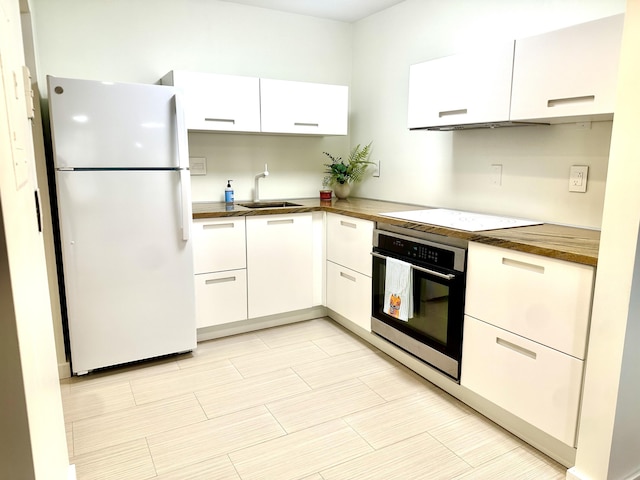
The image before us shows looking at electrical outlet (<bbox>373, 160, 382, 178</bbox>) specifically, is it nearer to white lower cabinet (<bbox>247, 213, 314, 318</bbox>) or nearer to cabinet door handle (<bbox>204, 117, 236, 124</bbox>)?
white lower cabinet (<bbox>247, 213, 314, 318</bbox>)

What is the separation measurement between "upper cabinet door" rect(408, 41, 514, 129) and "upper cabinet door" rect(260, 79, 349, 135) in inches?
32.7

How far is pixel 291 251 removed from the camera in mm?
3141

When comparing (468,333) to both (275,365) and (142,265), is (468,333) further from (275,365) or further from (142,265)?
(142,265)

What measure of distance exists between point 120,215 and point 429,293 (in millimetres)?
1706

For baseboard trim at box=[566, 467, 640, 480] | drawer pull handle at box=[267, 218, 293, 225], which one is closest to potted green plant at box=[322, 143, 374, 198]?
drawer pull handle at box=[267, 218, 293, 225]

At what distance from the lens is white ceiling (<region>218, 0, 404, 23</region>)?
10.5 ft

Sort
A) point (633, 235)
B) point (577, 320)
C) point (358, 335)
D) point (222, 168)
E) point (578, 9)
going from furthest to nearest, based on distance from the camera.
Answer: point (222, 168), point (358, 335), point (578, 9), point (577, 320), point (633, 235)

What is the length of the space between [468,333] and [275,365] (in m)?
1.16

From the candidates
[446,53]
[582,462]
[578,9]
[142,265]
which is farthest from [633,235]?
[142,265]

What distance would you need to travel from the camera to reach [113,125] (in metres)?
2.33

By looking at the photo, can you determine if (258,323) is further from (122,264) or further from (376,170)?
(376,170)

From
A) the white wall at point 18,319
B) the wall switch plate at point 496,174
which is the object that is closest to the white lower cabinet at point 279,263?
the wall switch plate at point 496,174

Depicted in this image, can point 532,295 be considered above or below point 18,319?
below

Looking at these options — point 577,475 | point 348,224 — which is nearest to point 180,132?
point 348,224
